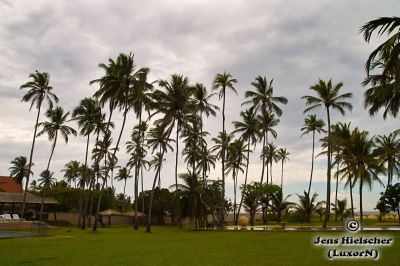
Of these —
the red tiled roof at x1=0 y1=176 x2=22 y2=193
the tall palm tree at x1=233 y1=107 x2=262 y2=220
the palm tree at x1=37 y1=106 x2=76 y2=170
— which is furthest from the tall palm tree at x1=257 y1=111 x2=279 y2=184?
the red tiled roof at x1=0 y1=176 x2=22 y2=193

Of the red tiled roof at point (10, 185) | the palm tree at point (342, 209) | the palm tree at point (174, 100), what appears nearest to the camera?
the palm tree at point (174, 100)

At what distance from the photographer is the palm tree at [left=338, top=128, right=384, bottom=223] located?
4206cm

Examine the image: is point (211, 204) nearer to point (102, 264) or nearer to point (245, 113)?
point (245, 113)

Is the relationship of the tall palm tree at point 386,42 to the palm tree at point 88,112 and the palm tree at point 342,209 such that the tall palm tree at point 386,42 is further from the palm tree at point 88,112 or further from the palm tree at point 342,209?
the palm tree at point 342,209

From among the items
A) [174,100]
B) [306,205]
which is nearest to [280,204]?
[306,205]

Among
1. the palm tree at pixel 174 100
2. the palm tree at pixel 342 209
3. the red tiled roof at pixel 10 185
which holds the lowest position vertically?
the palm tree at pixel 342 209

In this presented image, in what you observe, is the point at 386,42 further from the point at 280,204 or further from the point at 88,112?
the point at 280,204

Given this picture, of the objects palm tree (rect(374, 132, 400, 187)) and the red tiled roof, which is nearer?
palm tree (rect(374, 132, 400, 187))

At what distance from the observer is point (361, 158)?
42.2 meters

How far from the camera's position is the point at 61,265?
45.8 ft

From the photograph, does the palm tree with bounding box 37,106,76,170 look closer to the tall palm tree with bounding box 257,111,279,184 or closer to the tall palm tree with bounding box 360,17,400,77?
the tall palm tree with bounding box 257,111,279,184

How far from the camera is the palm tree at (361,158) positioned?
138 feet

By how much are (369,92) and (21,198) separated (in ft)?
142

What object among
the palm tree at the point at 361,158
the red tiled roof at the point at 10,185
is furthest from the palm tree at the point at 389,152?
the red tiled roof at the point at 10,185
